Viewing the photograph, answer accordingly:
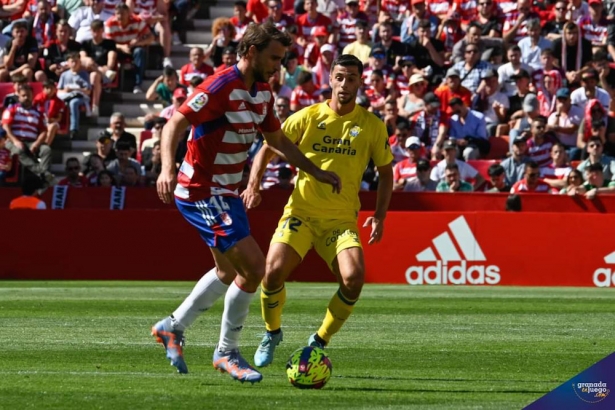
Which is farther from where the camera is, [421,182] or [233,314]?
[421,182]

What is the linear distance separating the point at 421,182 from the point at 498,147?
5.97 ft

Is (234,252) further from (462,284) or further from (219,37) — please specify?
(219,37)

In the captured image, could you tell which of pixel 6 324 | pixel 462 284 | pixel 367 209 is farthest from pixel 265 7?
pixel 6 324

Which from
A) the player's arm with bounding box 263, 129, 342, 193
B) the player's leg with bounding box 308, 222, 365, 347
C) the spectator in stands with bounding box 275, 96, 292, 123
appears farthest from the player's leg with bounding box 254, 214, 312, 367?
the spectator in stands with bounding box 275, 96, 292, 123

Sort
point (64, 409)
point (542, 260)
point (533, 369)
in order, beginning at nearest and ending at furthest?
1. point (64, 409)
2. point (533, 369)
3. point (542, 260)

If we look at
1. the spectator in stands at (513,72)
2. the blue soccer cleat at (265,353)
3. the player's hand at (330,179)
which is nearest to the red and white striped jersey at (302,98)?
the spectator in stands at (513,72)

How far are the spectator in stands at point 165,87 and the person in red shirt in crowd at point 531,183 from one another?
666cm

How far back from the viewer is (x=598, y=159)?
67.8 feet

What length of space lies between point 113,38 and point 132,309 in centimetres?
1233

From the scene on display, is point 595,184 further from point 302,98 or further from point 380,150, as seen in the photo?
point 380,150

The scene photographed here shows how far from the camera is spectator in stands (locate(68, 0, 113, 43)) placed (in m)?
26.2

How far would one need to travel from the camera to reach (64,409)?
7266 mm

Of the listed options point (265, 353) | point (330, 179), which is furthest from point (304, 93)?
point (330, 179)

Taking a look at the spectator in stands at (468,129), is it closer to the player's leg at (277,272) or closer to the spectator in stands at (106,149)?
the spectator in stands at (106,149)
